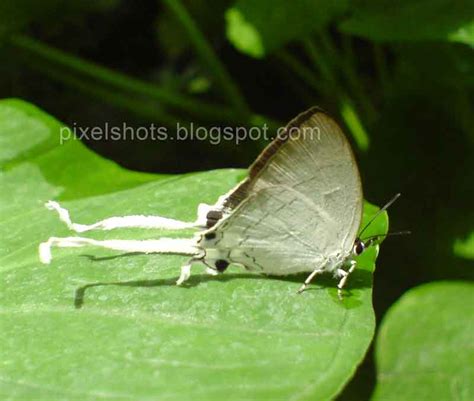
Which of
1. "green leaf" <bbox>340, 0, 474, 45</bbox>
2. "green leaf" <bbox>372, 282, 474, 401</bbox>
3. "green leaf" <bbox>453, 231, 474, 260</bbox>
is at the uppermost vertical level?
"green leaf" <bbox>340, 0, 474, 45</bbox>

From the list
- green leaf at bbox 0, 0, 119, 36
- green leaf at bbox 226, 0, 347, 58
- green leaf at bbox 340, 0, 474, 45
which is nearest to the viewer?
green leaf at bbox 340, 0, 474, 45

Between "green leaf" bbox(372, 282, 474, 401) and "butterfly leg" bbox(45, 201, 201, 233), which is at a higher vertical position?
"butterfly leg" bbox(45, 201, 201, 233)

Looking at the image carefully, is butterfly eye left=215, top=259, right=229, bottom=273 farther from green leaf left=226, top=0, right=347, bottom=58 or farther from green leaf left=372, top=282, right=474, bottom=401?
green leaf left=226, top=0, right=347, bottom=58

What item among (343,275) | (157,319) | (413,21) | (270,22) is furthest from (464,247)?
(157,319)

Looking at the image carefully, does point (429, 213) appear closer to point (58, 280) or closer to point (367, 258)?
point (367, 258)

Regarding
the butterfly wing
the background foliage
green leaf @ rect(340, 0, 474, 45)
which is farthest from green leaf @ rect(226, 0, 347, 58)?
the butterfly wing

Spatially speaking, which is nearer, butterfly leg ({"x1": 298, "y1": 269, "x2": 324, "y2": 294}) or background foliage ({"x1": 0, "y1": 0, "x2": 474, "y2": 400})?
butterfly leg ({"x1": 298, "y1": 269, "x2": 324, "y2": 294})

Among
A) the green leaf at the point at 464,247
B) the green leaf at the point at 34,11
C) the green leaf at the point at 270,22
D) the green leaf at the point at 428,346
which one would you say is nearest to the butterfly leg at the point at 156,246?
the green leaf at the point at 428,346

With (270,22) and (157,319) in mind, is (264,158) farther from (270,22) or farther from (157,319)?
(270,22)
